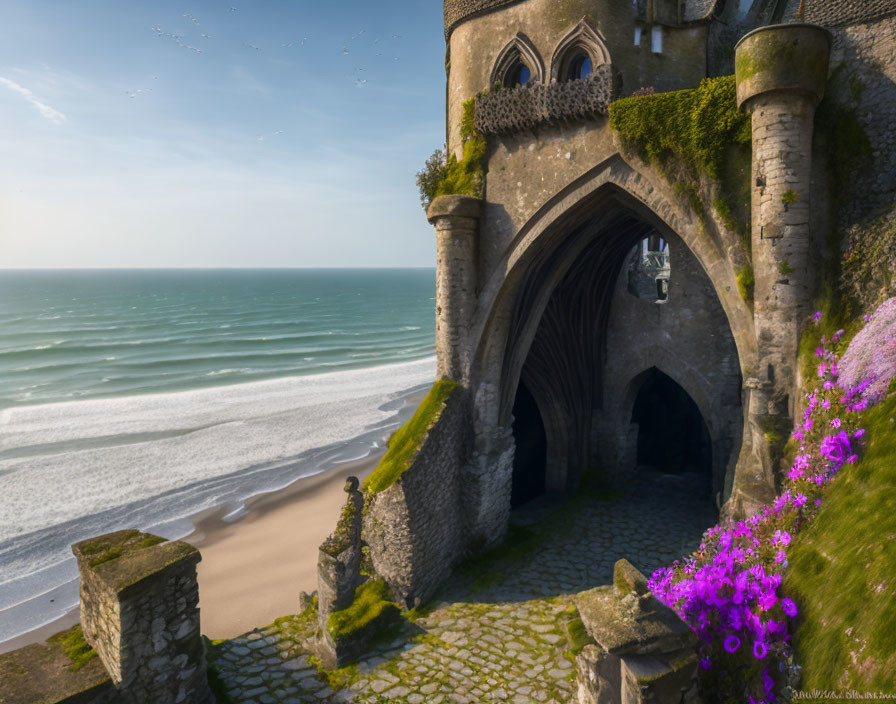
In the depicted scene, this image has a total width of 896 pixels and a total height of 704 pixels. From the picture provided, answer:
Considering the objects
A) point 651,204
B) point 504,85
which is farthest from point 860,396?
point 504,85

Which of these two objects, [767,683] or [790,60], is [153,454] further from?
[790,60]

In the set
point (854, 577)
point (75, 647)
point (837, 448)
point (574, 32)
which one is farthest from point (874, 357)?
point (75, 647)

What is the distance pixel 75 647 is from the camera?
732 cm

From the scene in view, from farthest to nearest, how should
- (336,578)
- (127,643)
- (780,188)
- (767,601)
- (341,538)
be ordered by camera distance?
(341,538), (336,578), (780,188), (127,643), (767,601)

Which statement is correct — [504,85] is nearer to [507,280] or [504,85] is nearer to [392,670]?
[507,280]

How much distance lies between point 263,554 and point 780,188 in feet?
53.4

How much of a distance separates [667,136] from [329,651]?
34.8ft

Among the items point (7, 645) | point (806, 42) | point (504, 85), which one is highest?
point (504, 85)

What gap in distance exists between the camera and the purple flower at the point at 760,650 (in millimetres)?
5262

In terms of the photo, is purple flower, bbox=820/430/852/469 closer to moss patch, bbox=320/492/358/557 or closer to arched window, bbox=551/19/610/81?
moss patch, bbox=320/492/358/557

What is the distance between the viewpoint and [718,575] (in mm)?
6305

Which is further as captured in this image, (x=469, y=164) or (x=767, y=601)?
(x=469, y=164)


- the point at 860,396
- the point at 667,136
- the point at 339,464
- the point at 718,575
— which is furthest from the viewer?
the point at 339,464

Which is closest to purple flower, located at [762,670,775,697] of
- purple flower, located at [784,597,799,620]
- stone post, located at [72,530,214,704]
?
purple flower, located at [784,597,799,620]
